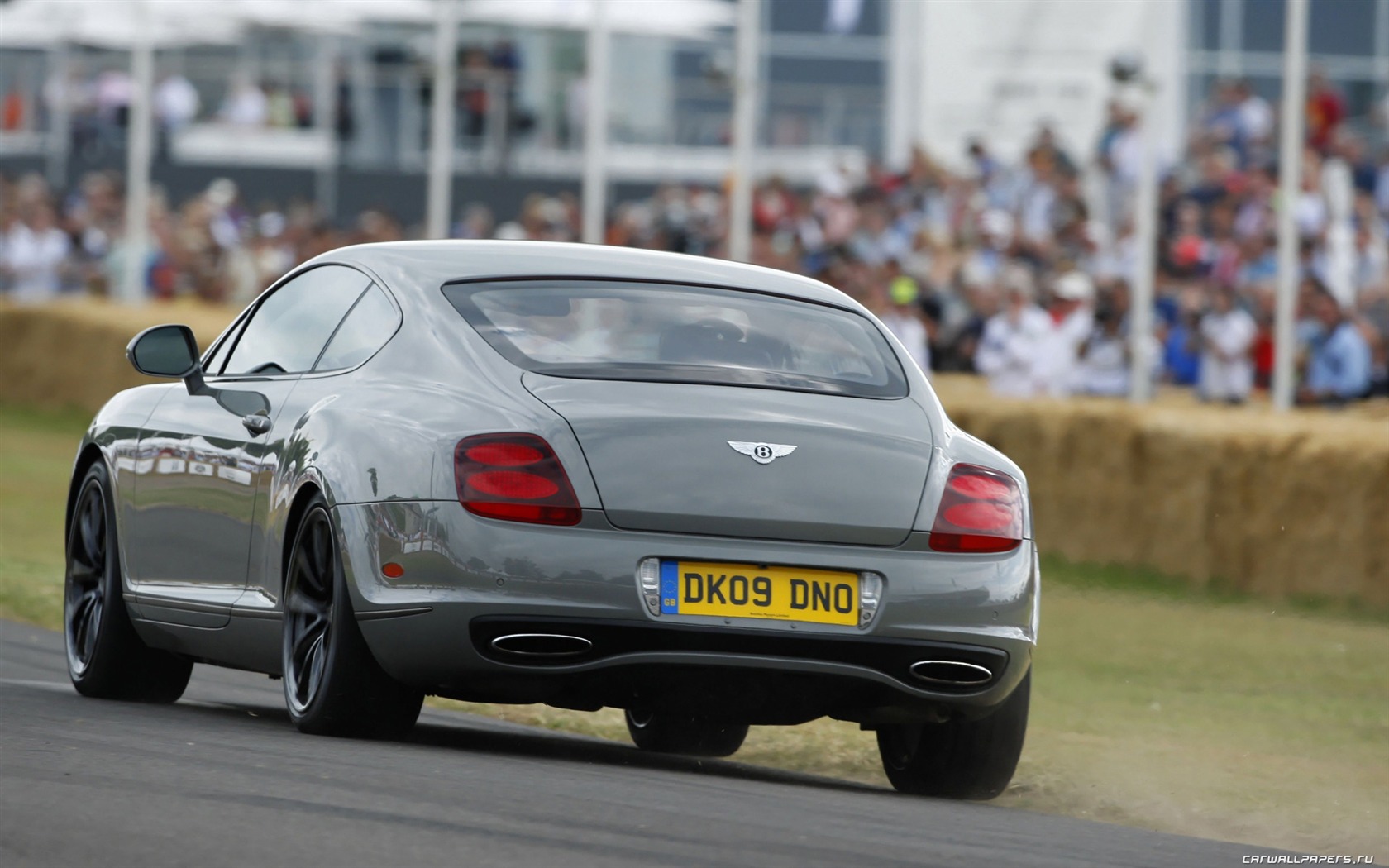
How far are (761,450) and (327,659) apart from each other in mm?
1269

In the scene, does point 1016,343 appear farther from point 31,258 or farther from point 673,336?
point 31,258

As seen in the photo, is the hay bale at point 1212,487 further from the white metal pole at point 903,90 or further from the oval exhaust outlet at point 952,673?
the white metal pole at point 903,90

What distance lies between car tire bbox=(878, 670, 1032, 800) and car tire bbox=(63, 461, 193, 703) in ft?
8.07

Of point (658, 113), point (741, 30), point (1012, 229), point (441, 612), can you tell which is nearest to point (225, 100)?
point (658, 113)

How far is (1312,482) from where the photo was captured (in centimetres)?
1396

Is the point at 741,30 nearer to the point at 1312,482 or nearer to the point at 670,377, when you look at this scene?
the point at 1312,482

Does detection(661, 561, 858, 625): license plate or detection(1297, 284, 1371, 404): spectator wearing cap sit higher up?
detection(661, 561, 858, 625): license plate

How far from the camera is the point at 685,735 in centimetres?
808

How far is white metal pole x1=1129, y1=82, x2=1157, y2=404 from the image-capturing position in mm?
17188

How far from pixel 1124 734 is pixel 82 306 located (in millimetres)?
18893

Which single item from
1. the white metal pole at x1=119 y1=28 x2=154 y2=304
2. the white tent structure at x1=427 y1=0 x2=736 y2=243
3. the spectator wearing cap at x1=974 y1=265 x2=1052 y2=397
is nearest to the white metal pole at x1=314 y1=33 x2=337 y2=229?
the white tent structure at x1=427 y1=0 x2=736 y2=243

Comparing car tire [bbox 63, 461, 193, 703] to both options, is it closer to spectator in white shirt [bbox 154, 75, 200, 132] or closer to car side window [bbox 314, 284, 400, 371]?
car side window [bbox 314, 284, 400, 371]

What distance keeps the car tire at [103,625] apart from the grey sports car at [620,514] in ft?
2.39

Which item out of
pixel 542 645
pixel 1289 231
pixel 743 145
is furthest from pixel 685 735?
pixel 743 145
